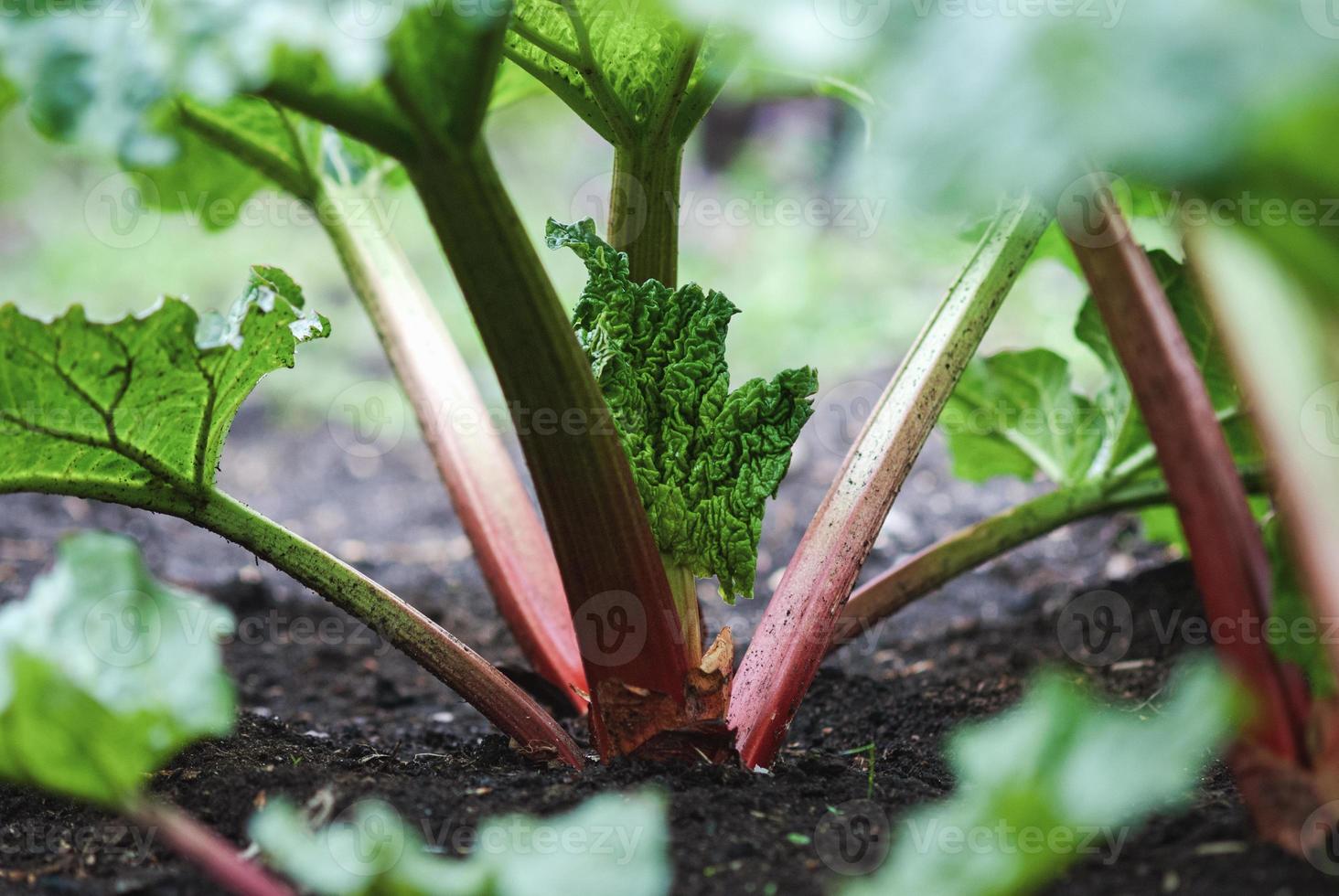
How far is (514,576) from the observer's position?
5.65 feet

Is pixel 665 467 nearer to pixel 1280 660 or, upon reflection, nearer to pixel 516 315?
pixel 516 315

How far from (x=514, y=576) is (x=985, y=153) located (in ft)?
3.82

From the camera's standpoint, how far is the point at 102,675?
0.86 m

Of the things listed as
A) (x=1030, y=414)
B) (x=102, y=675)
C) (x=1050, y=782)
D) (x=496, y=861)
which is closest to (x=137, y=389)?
A: (x=102, y=675)

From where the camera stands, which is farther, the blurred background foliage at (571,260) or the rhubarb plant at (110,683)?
the blurred background foliage at (571,260)

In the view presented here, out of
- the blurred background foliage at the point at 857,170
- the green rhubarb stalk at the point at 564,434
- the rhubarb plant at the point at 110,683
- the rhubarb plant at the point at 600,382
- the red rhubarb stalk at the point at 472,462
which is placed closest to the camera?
the blurred background foliage at the point at 857,170

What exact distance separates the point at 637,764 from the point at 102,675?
0.61 meters

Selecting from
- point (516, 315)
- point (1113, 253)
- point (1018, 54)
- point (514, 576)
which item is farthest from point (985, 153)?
point (514, 576)

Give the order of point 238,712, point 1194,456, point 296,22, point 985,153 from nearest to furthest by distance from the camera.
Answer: point 985,153, point 296,22, point 1194,456, point 238,712

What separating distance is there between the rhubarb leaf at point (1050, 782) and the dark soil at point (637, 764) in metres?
0.22

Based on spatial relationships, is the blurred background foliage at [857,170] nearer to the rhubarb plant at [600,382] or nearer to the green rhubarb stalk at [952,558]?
the rhubarb plant at [600,382]

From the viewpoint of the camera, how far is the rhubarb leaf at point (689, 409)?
1349 mm

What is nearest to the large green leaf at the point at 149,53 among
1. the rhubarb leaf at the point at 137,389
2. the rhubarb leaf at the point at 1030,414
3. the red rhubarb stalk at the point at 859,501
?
the rhubarb leaf at the point at 137,389

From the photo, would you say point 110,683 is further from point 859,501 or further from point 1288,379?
point 1288,379
